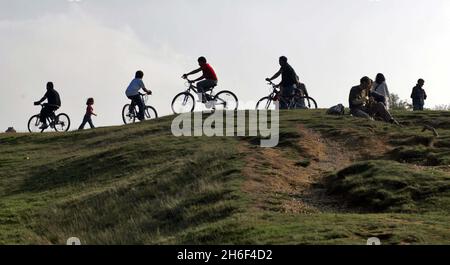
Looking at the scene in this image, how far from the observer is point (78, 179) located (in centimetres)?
2217

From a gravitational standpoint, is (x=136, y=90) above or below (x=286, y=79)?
below

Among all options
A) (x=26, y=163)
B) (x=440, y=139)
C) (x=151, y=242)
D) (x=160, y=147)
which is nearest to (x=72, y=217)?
(x=151, y=242)

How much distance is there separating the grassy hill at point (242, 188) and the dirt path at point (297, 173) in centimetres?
4

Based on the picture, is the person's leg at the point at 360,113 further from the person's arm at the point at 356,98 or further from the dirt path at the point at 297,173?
the dirt path at the point at 297,173

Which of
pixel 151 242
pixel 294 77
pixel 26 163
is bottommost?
pixel 151 242

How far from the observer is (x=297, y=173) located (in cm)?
1958

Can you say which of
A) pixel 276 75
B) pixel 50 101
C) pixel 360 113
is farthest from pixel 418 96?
pixel 50 101

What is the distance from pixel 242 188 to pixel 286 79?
13.3 m

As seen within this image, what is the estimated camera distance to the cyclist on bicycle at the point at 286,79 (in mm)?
29234

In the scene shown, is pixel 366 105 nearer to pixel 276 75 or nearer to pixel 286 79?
pixel 286 79

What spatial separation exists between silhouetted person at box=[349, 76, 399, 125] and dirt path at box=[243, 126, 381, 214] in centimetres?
246
